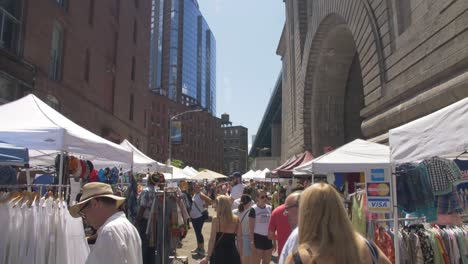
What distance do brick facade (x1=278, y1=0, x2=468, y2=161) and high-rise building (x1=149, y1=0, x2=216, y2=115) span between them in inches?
3881

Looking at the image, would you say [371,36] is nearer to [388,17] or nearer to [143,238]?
[388,17]

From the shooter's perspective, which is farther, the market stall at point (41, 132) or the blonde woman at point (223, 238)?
the blonde woman at point (223, 238)

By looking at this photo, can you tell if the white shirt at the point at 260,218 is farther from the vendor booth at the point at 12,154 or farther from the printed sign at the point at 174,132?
the printed sign at the point at 174,132

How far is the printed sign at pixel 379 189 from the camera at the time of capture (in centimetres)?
509

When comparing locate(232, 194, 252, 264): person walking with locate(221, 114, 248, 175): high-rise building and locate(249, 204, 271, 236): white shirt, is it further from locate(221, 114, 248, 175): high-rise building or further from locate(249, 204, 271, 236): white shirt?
locate(221, 114, 248, 175): high-rise building

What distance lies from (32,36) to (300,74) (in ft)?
59.7

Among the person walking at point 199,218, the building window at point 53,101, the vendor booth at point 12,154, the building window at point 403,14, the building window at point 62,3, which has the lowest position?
the person walking at point 199,218

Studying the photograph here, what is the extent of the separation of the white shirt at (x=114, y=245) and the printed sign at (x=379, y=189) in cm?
323

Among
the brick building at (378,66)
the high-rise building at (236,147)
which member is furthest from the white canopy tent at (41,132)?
the high-rise building at (236,147)

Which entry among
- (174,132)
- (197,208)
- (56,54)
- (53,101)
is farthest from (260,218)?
(174,132)

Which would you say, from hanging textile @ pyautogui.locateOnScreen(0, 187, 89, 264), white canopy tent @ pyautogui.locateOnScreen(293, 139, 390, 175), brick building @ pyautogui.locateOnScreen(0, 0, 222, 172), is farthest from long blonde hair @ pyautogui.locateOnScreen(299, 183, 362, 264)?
brick building @ pyautogui.locateOnScreen(0, 0, 222, 172)

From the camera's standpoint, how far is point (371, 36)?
539 inches

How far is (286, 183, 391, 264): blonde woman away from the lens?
7.18 ft

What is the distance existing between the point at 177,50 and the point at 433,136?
13539 centimetres
